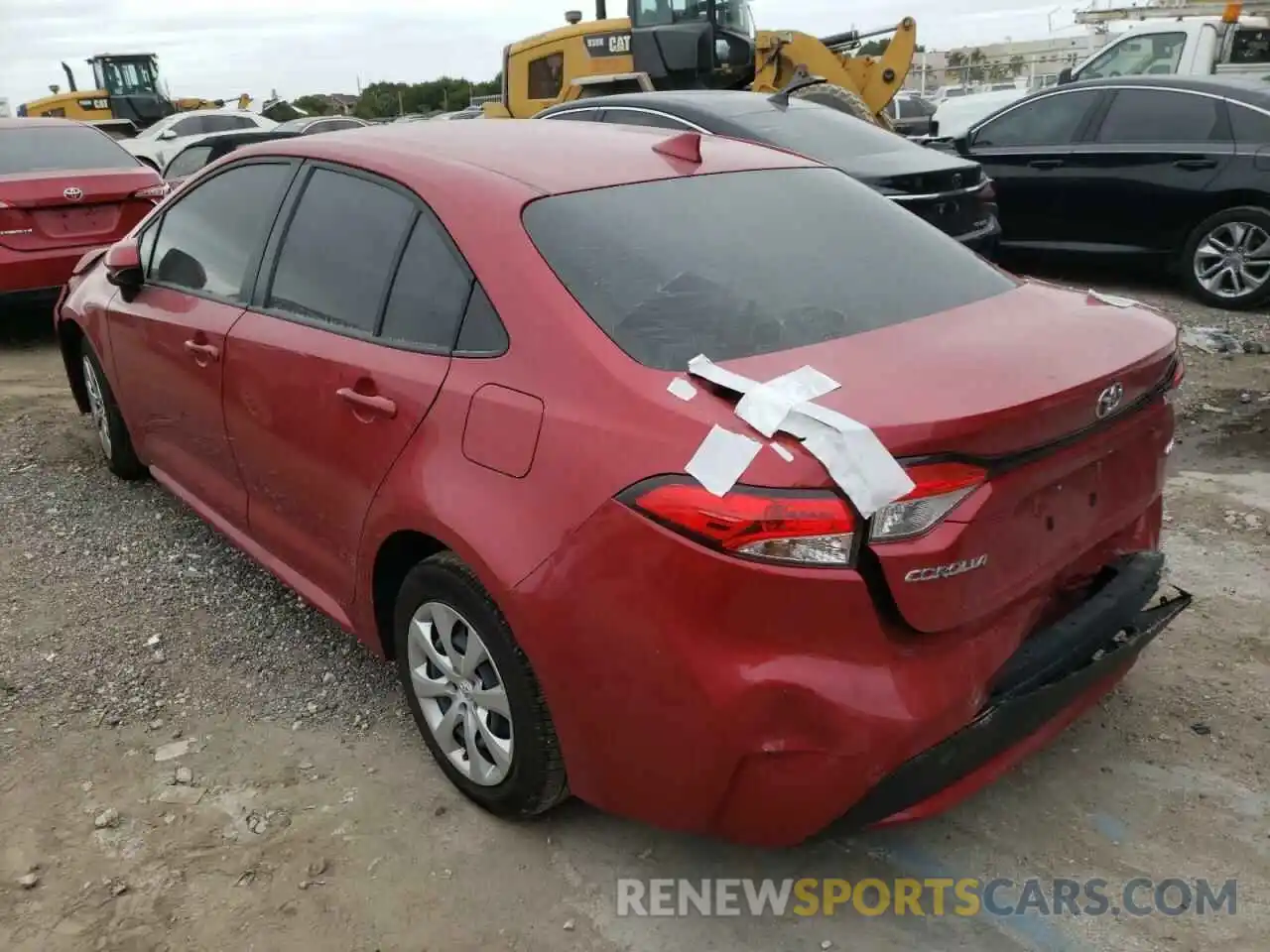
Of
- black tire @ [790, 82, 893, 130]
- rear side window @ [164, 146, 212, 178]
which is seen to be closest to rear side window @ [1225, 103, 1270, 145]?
black tire @ [790, 82, 893, 130]

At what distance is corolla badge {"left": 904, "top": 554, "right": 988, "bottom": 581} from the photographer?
6.26 ft

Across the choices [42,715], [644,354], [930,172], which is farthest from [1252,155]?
[42,715]

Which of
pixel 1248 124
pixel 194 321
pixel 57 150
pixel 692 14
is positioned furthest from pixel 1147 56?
pixel 194 321

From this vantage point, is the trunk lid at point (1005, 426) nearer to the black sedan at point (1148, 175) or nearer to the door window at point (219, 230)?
the door window at point (219, 230)

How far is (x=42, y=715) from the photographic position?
3.16m

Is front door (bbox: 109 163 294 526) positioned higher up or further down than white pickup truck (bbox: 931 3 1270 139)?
further down

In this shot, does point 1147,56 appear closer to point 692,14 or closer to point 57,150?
point 692,14

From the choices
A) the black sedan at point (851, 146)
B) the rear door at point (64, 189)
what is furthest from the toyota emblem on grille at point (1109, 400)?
the rear door at point (64, 189)

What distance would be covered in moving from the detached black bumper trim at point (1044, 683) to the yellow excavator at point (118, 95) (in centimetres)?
2577

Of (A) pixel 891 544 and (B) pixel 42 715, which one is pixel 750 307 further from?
(B) pixel 42 715

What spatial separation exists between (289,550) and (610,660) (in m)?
1.49

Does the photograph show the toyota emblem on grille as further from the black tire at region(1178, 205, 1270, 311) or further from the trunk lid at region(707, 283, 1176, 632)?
the black tire at region(1178, 205, 1270, 311)

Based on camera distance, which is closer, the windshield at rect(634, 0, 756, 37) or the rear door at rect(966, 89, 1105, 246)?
the rear door at rect(966, 89, 1105, 246)

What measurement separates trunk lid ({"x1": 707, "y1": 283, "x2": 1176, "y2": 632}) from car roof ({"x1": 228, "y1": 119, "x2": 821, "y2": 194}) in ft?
2.64
